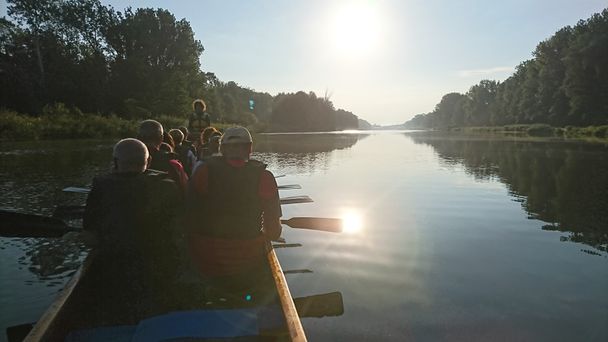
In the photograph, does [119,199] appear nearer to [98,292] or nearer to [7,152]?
[98,292]

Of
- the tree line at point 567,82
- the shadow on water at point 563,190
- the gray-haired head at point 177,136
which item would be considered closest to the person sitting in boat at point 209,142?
the gray-haired head at point 177,136

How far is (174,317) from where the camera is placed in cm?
361

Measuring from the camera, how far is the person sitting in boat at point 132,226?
12.8 feet

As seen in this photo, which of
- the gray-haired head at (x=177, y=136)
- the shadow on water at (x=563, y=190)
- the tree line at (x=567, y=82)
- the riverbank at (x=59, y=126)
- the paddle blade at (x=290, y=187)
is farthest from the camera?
the tree line at (x=567, y=82)

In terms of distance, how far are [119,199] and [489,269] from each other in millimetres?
6282

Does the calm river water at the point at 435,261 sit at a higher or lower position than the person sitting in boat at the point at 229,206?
lower

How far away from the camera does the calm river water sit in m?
5.18

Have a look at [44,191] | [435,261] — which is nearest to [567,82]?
[435,261]

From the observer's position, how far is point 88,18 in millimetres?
62500

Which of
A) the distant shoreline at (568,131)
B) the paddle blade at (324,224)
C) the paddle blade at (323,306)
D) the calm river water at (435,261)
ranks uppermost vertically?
the paddle blade at (324,224)

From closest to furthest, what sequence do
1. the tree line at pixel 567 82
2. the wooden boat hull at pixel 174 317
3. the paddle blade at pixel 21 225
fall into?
1. the wooden boat hull at pixel 174 317
2. the paddle blade at pixel 21 225
3. the tree line at pixel 567 82

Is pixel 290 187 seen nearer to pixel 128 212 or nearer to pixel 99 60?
pixel 128 212

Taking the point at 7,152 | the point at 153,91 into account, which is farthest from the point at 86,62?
the point at 7,152

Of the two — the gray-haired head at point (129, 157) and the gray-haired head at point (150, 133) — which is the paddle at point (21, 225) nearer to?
the gray-haired head at point (150, 133)
